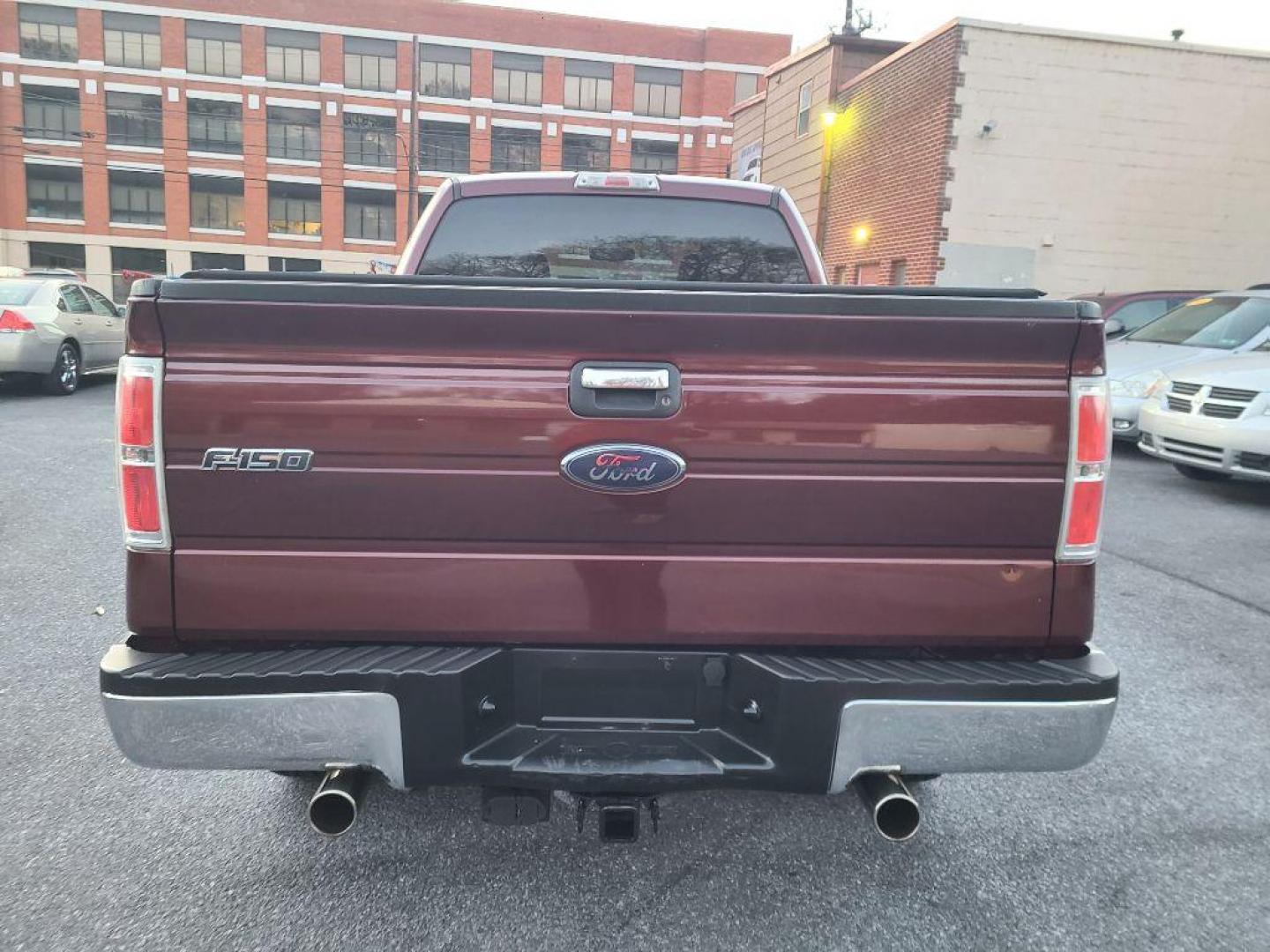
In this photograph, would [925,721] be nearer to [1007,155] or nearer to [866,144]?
[1007,155]

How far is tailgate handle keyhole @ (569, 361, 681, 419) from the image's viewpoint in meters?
2.04

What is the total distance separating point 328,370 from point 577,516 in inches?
25.6

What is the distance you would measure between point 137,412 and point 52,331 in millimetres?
12742

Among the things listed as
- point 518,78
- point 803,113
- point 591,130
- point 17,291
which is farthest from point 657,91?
point 17,291

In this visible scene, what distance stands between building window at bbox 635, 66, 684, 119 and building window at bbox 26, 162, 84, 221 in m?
29.3

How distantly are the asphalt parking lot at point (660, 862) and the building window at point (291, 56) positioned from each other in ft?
164

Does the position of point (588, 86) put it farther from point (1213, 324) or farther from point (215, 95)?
point (1213, 324)

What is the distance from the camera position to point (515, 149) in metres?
50.3

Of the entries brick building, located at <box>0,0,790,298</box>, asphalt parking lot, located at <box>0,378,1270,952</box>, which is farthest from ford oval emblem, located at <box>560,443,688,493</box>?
brick building, located at <box>0,0,790,298</box>

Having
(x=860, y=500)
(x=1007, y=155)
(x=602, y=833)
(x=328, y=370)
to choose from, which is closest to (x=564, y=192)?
(x=328, y=370)

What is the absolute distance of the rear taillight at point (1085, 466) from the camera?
209cm

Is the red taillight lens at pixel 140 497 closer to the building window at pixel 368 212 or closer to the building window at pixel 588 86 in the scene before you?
the building window at pixel 368 212

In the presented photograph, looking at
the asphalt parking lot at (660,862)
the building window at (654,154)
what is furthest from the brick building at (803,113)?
the building window at (654,154)

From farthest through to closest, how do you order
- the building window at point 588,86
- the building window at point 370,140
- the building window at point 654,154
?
1. the building window at point 654,154
2. the building window at point 588,86
3. the building window at point 370,140
